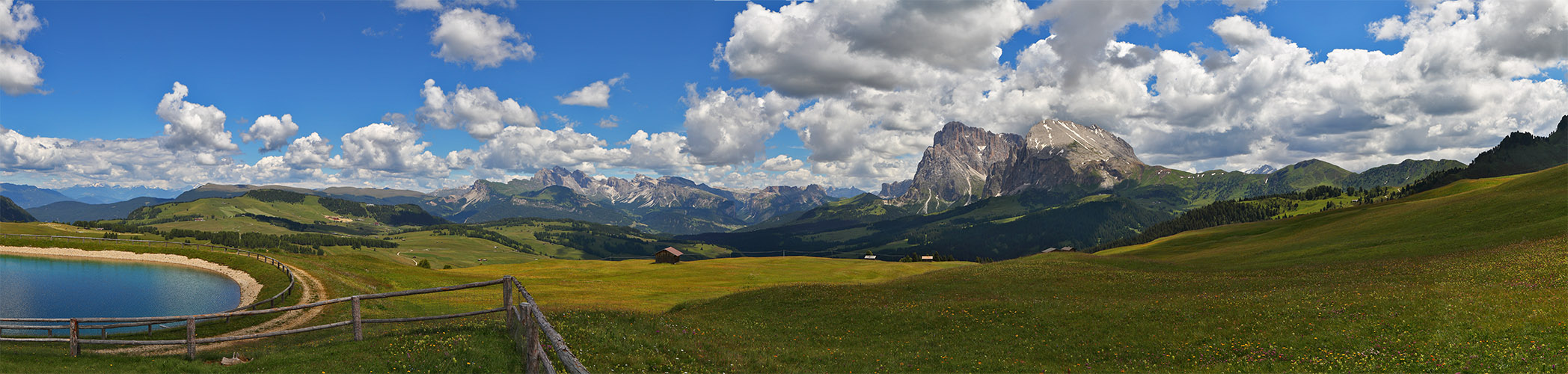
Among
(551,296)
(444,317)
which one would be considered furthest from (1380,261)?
(551,296)

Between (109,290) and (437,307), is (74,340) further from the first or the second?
(109,290)

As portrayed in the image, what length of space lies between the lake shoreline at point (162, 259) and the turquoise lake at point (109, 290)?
950mm

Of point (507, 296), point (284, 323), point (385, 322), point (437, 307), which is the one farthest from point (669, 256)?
point (507, 296)

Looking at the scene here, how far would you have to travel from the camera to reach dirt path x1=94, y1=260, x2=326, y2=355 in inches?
983

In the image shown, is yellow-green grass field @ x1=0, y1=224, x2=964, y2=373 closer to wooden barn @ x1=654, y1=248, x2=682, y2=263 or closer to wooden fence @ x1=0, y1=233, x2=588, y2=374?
wooden fence @ x1=0, y1=233, x2=588, y2=374

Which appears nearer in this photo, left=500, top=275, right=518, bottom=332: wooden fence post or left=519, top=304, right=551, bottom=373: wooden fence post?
left=519, top=304, right=551, bottom=373: wooden fence post

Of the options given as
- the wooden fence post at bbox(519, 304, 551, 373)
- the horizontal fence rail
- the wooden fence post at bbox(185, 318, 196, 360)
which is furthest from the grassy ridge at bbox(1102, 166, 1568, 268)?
the wooden fence post at bbox(185, 318, 196, 360)

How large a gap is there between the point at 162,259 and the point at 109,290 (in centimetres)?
3069

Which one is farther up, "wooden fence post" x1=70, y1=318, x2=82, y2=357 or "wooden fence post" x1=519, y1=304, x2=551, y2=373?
"wooden fence post" x1=519, y1=304, x2=551, y2=373

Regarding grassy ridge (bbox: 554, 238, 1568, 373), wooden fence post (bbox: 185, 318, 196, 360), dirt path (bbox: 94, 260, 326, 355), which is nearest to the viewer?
grassy ridge (bbox: 554, 238, 1568, 373)

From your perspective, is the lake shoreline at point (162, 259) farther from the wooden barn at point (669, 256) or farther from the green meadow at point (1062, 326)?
the wooden barn at point (669, 256)

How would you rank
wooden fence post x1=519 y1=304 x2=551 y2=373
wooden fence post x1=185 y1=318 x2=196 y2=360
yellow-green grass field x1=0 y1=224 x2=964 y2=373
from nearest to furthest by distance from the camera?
1. wooden fence post x1=519 y1=304 x2=551 y2=373
2. yellow-green grass field x1=0 y1=224 x2=964 y2=373
3. wooden fence post x1=185 y1=318 x2=196 y2=360

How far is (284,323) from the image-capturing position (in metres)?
37.8

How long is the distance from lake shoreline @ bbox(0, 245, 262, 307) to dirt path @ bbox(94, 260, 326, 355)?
13.1 feet
